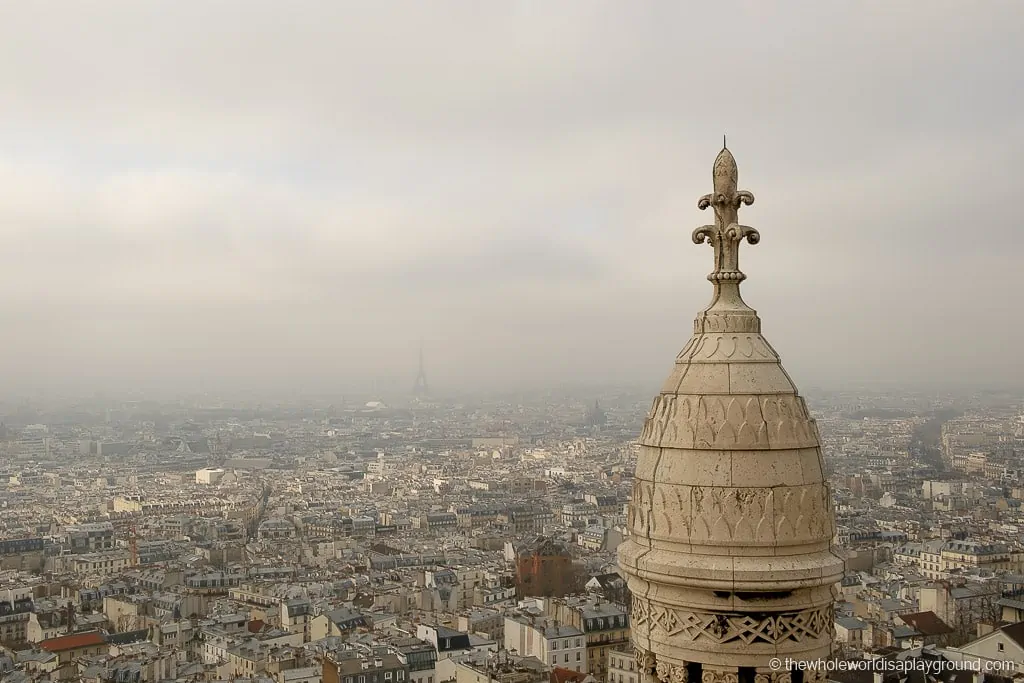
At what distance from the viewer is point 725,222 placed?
129 inches

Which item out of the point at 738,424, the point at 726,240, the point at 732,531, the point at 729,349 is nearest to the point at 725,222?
the point at 726,240

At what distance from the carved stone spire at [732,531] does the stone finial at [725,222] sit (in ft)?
1.00

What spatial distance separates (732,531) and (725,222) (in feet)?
3.25

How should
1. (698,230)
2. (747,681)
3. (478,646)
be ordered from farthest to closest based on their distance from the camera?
(478,646) < (698,230) < (747,681)

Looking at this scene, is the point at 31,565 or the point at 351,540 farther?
the point at 351,540

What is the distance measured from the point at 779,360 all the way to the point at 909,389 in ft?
528

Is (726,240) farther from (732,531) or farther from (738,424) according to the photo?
(732,531)

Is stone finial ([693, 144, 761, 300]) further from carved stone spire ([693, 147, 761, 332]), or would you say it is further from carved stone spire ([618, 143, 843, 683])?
carved stone spire ([618, 143, 843, 683])

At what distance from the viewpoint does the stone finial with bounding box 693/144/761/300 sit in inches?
128

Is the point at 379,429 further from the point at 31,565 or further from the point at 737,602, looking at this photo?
the point at 737,602

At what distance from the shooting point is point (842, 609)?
2998 cm

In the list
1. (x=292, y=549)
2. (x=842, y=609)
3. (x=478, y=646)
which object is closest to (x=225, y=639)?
(x=478, y=646)

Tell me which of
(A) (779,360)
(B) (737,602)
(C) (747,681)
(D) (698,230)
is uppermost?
(D) (698,230)

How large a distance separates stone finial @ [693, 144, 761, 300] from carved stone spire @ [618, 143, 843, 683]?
30 centimetres
